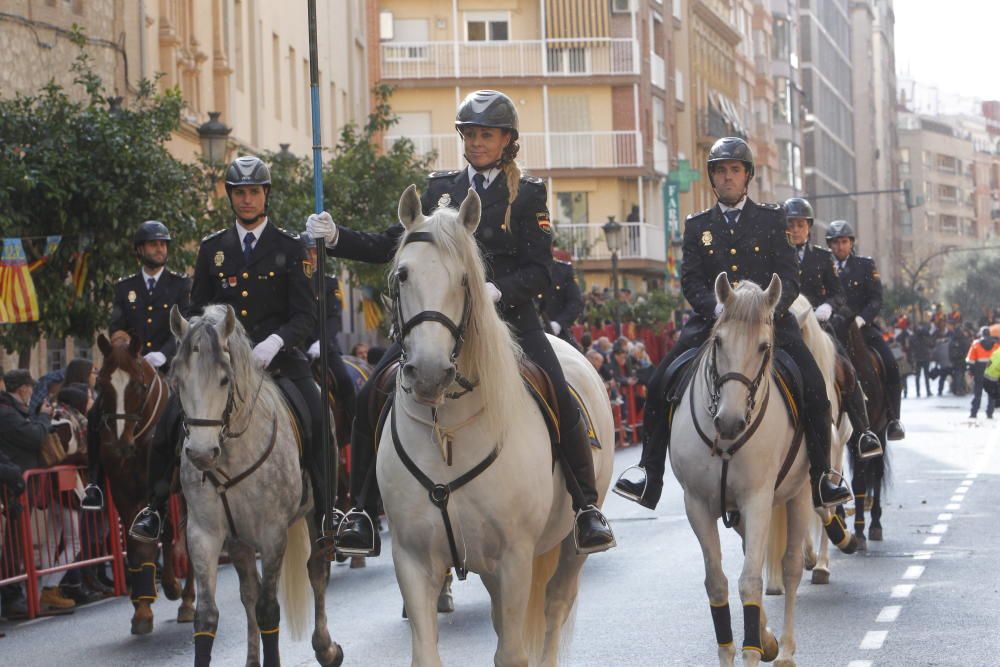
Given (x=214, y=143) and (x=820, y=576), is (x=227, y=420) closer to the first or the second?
(x=820, y=576)

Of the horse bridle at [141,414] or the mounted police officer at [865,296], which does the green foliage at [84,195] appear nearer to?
the horse bridle at [141,414]

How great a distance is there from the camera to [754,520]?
10320 millimetres

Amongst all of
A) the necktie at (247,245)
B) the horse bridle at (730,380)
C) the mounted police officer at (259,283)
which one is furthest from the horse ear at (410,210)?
the necktie at (247,245)

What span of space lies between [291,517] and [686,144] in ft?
225

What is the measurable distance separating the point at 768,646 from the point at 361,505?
2866mm

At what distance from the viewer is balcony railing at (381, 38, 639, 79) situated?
6581cm

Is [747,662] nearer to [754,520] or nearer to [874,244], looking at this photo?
[754,520]

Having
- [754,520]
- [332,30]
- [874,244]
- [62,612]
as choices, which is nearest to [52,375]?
[62,612]

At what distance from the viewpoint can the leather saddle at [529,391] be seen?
8.38 m

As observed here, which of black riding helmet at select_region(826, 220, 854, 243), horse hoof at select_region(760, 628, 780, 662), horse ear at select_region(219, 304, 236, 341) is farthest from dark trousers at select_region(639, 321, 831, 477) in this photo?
black riding helmet at select_region(826, 220, 854, 243)

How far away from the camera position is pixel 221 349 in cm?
996

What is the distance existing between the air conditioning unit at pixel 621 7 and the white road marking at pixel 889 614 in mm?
56110

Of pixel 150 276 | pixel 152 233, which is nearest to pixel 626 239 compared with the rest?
pixel 152 233

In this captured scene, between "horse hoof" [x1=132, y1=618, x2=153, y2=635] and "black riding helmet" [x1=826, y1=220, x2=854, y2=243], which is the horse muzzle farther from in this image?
"black riding helmet" [x1=826, y1=220, x2=854, y2=243]
